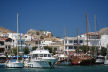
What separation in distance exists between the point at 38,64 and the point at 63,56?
2541 centimetres

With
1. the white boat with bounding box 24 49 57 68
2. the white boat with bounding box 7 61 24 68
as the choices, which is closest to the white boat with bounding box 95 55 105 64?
the white boat with bounding box 24 49 57 68

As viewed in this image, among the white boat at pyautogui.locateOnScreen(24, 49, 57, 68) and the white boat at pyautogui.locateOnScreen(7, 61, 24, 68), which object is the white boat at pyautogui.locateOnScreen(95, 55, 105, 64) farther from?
the white boat at pyautogui.locateOnScreen(7, 61, 24, 68)

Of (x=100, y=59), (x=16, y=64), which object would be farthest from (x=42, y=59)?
(x=100, y=59)

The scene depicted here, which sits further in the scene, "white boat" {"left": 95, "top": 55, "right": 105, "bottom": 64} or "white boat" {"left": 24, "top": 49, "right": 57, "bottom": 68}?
"white boat" {"left": 95, "top": 55, "right": 105, "bottom": 64}

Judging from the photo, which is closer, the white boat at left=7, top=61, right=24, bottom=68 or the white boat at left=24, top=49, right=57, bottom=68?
the white boat at left=24, top=49, right=57, bottom=68

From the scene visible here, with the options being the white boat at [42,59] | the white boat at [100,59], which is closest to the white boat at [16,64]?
the white boat at [42,59]

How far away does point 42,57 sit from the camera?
51.1 m

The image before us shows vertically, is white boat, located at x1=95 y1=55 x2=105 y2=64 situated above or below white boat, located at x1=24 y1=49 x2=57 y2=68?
below

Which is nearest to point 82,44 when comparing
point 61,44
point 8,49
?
point 61,44

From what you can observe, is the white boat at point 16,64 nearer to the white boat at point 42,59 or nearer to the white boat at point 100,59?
the white boat at point 42,59

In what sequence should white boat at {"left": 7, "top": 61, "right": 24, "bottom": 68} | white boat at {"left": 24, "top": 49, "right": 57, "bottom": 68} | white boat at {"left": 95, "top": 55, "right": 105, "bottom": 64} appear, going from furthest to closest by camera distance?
white boat at {"left": 95, "top": 55, "right": 105, "bottom": 64} → white boat at {"left": 7, "top": 61, "right": 24, "bottom": 68} → white boat at {"left": 24, "top": 49, "right": 57, "bottom": 68}

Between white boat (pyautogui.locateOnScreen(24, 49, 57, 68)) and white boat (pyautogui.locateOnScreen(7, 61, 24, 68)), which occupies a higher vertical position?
white boat (pyautogui.locateOnScreen(24, 49, 57, 68))

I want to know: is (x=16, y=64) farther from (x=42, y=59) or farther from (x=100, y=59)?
(x=100, y=59)

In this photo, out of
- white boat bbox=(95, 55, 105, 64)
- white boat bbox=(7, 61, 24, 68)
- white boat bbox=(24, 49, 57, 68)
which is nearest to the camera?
white boat bbox=(24, 49, 57, 68)
